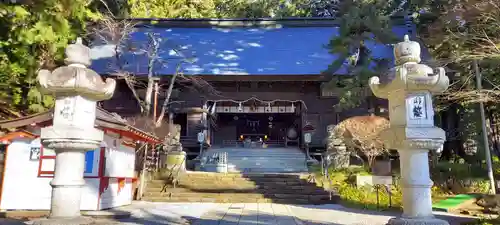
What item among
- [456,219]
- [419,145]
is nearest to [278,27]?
[456,219]

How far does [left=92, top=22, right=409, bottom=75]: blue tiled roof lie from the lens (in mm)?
19875

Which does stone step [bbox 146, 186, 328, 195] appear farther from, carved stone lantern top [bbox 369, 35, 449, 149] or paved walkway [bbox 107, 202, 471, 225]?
carved stone lantern top [bbox 369, 35, 449, 149]

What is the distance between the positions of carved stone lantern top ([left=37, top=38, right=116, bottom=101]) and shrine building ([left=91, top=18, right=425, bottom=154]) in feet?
41.1

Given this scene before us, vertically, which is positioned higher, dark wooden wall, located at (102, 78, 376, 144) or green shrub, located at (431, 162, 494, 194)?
dark wooden wall, located at (102, 78, 376, 144)

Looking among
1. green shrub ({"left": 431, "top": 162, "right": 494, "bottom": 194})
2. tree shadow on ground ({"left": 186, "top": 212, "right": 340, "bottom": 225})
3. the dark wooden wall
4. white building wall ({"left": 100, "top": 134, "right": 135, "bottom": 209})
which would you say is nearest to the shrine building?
the dark wooden wall

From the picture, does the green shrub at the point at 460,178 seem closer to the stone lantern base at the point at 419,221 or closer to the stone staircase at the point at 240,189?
the stone staircase at the point at 240,189

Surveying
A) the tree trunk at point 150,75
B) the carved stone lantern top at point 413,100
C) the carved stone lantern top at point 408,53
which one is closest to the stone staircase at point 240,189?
the tree trunk at point 150,75

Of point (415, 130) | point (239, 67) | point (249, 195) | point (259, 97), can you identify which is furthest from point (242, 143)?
point (415, 130)

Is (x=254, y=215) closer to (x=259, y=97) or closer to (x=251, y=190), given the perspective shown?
(x=251, y=190)

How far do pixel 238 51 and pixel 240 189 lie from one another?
11.1m

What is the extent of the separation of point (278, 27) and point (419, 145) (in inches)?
780

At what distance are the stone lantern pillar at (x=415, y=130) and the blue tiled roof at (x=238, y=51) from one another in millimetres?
13328

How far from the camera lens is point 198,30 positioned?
2392 centimetres

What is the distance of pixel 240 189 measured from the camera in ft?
42.5
